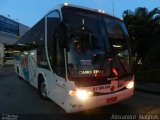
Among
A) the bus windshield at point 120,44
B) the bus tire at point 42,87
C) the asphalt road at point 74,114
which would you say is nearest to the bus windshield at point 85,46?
the bus windshield at point 120,44

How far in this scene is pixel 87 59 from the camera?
7160mm

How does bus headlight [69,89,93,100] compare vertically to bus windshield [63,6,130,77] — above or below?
below

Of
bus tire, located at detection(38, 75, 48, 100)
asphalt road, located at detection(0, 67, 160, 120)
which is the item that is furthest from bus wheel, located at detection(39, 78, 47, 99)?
asphalt road, located at detection(0, 67, 160, 120)

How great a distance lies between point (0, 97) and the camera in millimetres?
10766

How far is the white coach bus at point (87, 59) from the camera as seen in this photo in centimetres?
702

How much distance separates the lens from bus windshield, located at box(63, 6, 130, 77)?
23.2 feet

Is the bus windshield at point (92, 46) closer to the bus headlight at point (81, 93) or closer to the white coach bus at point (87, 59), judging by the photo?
the white coach bus at point (87, 59)

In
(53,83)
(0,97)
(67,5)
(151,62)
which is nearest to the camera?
(67,5)

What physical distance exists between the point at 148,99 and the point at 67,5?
479 cm

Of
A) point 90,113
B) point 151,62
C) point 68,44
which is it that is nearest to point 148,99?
point 90,113

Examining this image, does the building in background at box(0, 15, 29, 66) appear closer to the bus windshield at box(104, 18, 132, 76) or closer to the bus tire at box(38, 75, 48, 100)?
the bus tire at box(38, 75, 48, 100)

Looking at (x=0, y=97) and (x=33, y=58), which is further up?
(x=33, y=58)

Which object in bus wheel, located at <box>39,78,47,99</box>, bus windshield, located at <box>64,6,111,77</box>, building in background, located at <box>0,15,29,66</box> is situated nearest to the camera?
bus windshield, located at <box>64,6,111,77</box>

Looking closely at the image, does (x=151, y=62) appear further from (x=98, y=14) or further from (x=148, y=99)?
(x=98, y=14)
